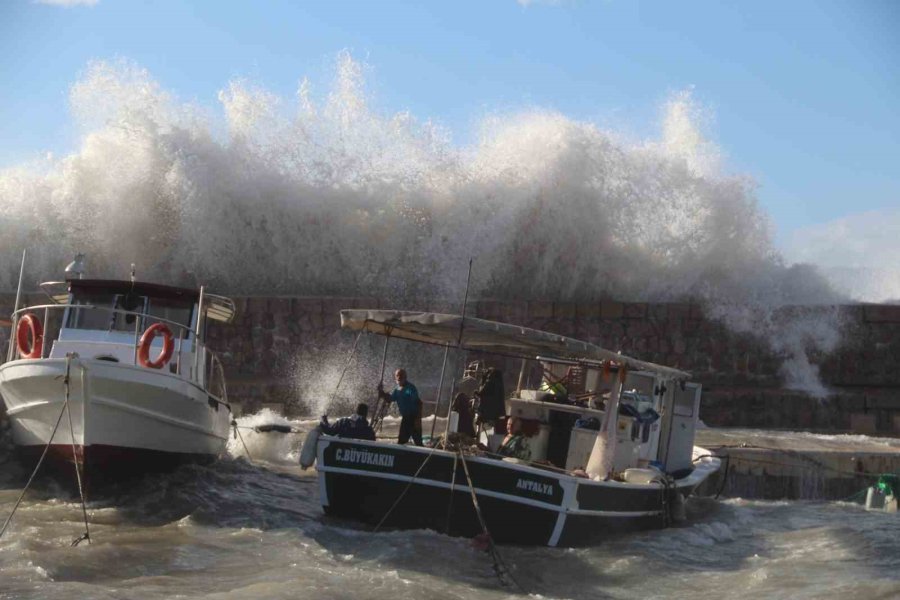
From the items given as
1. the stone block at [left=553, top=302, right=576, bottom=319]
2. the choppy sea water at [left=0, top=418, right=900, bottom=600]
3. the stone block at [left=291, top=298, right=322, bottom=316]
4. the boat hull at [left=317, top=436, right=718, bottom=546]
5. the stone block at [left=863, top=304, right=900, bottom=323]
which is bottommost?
the choppy sea water at [left=0, top=418, right=900, bottom=600]

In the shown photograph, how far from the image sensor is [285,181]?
28.5m

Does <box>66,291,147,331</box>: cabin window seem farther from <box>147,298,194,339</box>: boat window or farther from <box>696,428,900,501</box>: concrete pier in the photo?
<box>696,428,900,501</box>: concrete pier

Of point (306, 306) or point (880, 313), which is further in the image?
point (880, 313)

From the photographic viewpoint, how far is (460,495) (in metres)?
10.9

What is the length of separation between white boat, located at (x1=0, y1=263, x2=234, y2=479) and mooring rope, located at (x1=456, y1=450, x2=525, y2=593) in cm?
373

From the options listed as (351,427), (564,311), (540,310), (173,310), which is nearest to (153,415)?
(173,310)

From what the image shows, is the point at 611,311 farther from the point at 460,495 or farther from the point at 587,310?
the point at 460,495

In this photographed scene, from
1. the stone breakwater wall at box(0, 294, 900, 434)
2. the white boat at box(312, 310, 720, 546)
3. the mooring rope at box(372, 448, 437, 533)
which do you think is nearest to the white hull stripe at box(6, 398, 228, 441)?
the white boat at box(312, 310, 720, 546)

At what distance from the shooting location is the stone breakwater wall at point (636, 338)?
2264 centimetres

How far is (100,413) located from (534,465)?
14.5ft

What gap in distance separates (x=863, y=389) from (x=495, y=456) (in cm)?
1328

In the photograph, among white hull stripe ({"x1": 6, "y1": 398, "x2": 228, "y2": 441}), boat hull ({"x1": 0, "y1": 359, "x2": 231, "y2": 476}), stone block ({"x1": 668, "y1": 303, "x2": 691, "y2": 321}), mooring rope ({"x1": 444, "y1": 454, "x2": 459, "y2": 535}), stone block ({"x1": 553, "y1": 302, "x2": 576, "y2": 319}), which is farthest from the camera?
stone block ({"x1": 668, "y1": 303, "x2": 691, "y2": 321})

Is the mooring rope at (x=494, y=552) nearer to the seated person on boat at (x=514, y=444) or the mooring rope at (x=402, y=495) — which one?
the mooring rope at (x=402, y=495)

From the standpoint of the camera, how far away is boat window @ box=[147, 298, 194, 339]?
1453 centimetres
